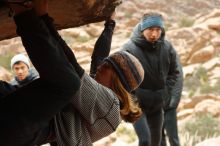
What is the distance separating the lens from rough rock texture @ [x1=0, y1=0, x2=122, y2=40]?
2.98 m

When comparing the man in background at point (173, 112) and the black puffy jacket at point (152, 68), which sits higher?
the black puffy jacket at point (152, 68)

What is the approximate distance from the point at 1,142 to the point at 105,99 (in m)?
0.61

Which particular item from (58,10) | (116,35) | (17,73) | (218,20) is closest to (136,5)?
(116,35)

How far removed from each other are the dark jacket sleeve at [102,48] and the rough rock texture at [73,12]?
0.90 feet

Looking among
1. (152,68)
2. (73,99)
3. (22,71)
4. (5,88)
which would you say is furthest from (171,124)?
(73,99)

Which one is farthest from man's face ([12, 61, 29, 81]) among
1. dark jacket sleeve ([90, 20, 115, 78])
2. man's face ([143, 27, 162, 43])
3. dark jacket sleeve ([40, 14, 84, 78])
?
dark jacket sleeve ([40, 14, 84, 78])

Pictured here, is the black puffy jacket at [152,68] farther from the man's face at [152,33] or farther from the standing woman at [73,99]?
the standing woman at [73,99]

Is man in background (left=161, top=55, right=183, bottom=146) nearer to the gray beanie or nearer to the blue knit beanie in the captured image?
the blue knit beanie

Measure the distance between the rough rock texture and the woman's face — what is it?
0.31m

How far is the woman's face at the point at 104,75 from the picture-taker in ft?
9.92

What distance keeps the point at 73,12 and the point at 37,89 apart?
0.84 m

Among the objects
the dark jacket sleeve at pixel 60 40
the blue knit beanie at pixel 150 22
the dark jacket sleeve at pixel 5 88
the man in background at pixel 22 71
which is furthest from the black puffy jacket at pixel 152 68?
the dark jacket sleeve at pixel 60 40

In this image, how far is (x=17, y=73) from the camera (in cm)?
598

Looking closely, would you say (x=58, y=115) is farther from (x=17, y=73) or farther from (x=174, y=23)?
(x=174, y=23)
